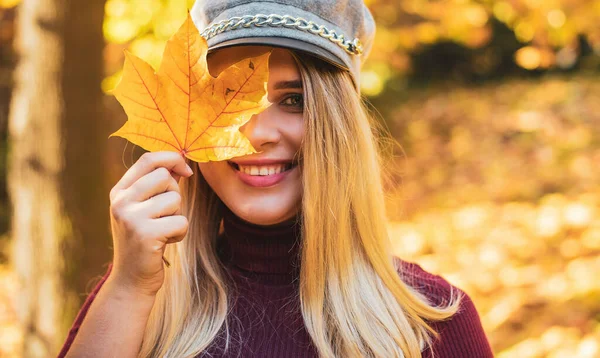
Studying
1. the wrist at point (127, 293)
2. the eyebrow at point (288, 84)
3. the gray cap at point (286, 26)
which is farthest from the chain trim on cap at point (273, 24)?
the wrist at point (127, 293)

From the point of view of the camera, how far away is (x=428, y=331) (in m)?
1.72

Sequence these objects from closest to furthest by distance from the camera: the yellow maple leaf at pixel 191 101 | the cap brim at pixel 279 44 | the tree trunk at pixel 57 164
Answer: the yellow maple leaf at pixel 191 101
the cap brim at pixel 279 44
the tree trunk at pixel 57 164

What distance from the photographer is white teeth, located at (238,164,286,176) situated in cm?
167

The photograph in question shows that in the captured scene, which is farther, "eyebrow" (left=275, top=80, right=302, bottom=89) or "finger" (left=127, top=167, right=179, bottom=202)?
"eyebrow" (left=275, top=80, right=302, bottom=89)

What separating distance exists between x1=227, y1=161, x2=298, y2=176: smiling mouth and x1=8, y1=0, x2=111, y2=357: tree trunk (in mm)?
1483

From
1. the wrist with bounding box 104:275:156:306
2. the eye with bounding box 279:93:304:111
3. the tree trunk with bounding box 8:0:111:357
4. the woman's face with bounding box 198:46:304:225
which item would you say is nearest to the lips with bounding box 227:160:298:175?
the woman's face with bounding box 198:46:304:225

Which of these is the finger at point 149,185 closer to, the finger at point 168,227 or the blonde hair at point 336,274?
the finger at point 168,227

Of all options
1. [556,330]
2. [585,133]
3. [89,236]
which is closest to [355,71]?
[89,236]

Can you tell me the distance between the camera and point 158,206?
4.44 ft

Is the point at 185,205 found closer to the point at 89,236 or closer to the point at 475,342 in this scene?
the point at 475,342

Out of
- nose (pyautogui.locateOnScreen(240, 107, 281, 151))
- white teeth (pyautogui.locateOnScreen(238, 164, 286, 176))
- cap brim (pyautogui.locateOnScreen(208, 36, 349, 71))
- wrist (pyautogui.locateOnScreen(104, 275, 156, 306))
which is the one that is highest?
cap brim (pyautogui.locateOnScreen(208, 36, 349, 71))

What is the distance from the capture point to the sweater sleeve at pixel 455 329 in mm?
1705

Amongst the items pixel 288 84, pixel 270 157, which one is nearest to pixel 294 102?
pixel 288 84

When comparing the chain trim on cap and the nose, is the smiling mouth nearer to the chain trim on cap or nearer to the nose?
the nose
